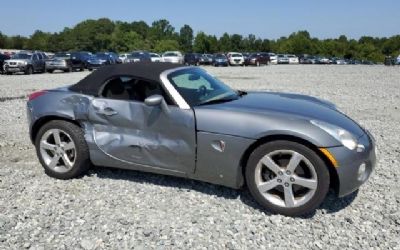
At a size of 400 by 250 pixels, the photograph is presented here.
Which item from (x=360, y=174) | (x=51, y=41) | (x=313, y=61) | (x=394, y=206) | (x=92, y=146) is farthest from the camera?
(x=51, y=41)

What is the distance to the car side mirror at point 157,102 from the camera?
13.7 feet

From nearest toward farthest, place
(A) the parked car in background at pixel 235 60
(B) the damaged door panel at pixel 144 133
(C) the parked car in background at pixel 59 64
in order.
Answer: (B) the damaged door panel at pixel 144 133, (C) the parked car in background at pixel 59 64, (A) the parked car in background at pixel 235 60

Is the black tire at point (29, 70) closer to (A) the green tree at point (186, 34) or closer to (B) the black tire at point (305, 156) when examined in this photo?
(B) the black tire at point (305, 156)

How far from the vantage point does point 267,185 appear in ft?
12.8

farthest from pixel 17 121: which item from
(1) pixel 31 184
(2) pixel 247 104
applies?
(2) pixel 247 104

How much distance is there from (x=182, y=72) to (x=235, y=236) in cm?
216

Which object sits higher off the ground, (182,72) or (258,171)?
(182,72)

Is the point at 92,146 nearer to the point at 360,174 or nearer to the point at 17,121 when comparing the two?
the point at 360,174

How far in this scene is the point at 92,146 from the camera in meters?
4.71

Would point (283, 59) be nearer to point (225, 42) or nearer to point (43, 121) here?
point (43, 121)

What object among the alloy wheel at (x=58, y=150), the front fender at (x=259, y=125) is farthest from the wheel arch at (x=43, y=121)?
the front fender at (x=259, y=125)

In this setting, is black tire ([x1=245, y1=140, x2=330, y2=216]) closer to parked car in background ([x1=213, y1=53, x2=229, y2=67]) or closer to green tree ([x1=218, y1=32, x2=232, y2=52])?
parked car in background ([x1=213, y1=53, x2=229, y2=67])

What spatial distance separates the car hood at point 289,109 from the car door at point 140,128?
0.44 meters

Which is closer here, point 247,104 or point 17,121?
point 247,104
